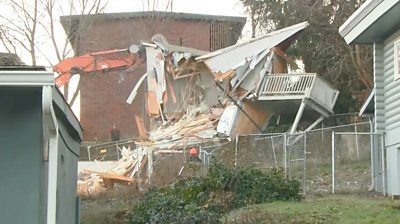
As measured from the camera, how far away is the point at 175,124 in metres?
31.8

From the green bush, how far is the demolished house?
39.3ft

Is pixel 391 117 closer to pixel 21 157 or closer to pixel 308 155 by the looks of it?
pixel 308 155

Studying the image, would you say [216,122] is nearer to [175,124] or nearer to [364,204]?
[175,124]

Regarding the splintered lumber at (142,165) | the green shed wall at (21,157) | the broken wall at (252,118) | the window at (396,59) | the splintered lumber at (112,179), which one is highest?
the window at (396,59)

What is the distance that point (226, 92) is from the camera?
31328 mm

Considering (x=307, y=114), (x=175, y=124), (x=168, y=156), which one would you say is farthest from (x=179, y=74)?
(x=168, y=156)

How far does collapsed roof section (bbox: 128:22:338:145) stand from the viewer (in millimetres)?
30234

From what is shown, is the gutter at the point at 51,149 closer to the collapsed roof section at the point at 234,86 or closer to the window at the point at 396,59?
the window at the point at 396,59

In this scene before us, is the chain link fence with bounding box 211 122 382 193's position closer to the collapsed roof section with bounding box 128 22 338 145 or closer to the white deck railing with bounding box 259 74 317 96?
the white deck railing with bounding box 259 74 317 96

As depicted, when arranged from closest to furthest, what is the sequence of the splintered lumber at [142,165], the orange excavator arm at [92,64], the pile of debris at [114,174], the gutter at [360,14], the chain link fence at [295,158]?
1. the gutter at [360,14]
2. the chain link fence at [295,158]
3. the pile of debris at [114,174]
4. the splintered lumber at [142,165]
5. the orange excavator arm at [92,64]

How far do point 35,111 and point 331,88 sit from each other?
77.2 feet

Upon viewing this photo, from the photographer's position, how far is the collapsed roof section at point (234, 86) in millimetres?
30234

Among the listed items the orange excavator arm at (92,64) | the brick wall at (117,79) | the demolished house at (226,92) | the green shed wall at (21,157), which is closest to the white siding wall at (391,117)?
the demolished house at (226,92)

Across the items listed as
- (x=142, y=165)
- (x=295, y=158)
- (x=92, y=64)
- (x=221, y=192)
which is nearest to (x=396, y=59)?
(x=221, y=192)
